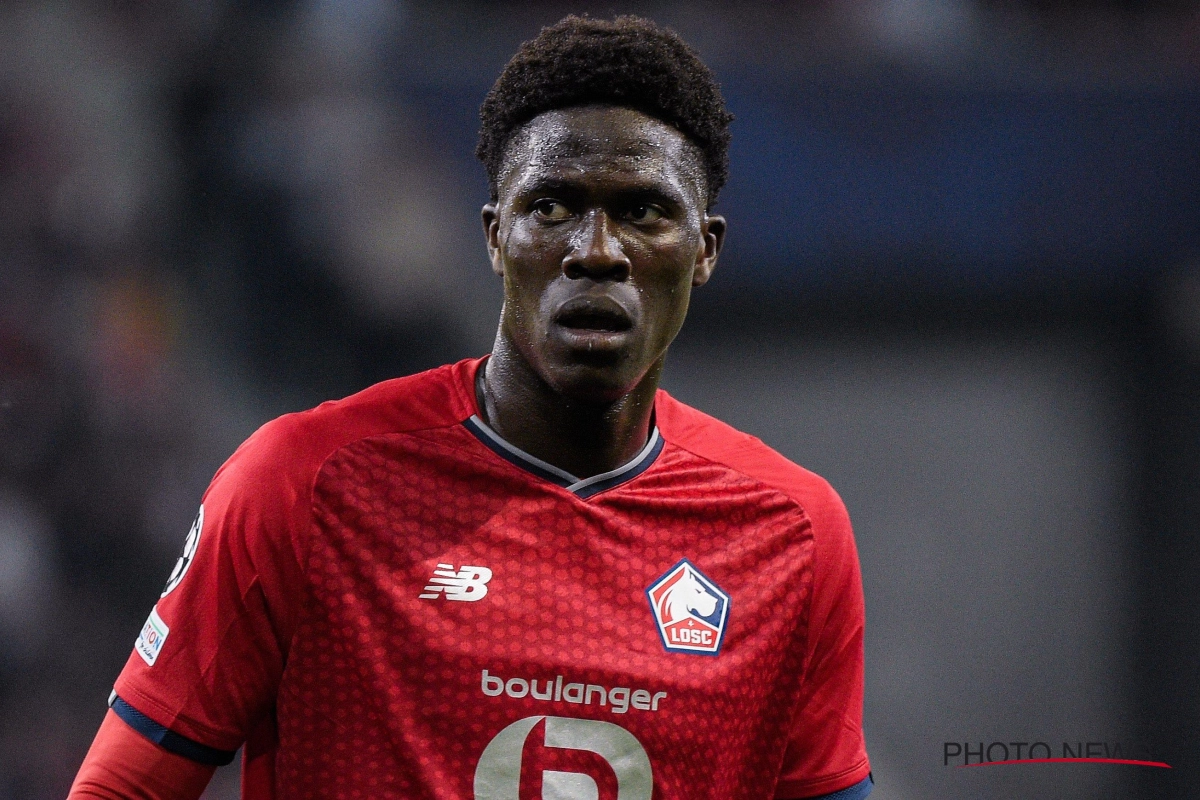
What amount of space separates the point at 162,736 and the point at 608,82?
3.17 feet

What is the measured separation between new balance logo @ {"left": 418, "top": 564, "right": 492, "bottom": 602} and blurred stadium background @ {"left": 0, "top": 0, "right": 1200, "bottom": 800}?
1406 millimetres

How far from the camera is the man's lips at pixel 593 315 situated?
4.77ft

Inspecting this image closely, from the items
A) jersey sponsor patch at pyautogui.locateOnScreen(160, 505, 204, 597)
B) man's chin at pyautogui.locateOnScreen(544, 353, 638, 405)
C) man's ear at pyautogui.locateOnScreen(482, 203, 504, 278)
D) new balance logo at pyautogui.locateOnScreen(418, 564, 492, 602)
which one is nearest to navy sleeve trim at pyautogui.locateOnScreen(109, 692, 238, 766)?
jersey sponsor patch at pyautogui.locateOnScreen(160, 505, 204, 597)

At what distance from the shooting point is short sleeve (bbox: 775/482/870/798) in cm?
166

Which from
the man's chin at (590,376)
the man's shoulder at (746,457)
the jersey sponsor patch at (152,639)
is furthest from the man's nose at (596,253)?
the jersey sponsor patch at (152,639)

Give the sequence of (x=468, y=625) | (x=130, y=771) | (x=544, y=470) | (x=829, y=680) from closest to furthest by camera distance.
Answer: (x=130, y=771), (x=468, y=625), (x=544, y=470), (x=829, y=680)

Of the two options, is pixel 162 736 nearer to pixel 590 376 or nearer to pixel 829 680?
pixel 590 376

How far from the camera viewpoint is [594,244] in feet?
4.78

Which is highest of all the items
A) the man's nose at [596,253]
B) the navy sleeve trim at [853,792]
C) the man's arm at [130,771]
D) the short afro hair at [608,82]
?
the short afro hair at [608,82]

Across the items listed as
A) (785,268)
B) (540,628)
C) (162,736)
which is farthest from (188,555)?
(785,268)

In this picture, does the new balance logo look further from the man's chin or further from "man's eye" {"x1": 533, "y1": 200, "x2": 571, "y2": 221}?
"man's eye" {"x1": 533, "y1": 200, "x2": 571, "y2": 221}

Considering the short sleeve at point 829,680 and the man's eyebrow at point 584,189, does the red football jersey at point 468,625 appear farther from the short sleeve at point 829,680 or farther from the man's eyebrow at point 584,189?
the man's eyebrow at point 584,189

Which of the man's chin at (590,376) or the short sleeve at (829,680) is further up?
the man's chin at (590,376)

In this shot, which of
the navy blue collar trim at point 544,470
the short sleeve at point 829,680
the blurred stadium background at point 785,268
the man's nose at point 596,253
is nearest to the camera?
the man's nose at point 596,253
